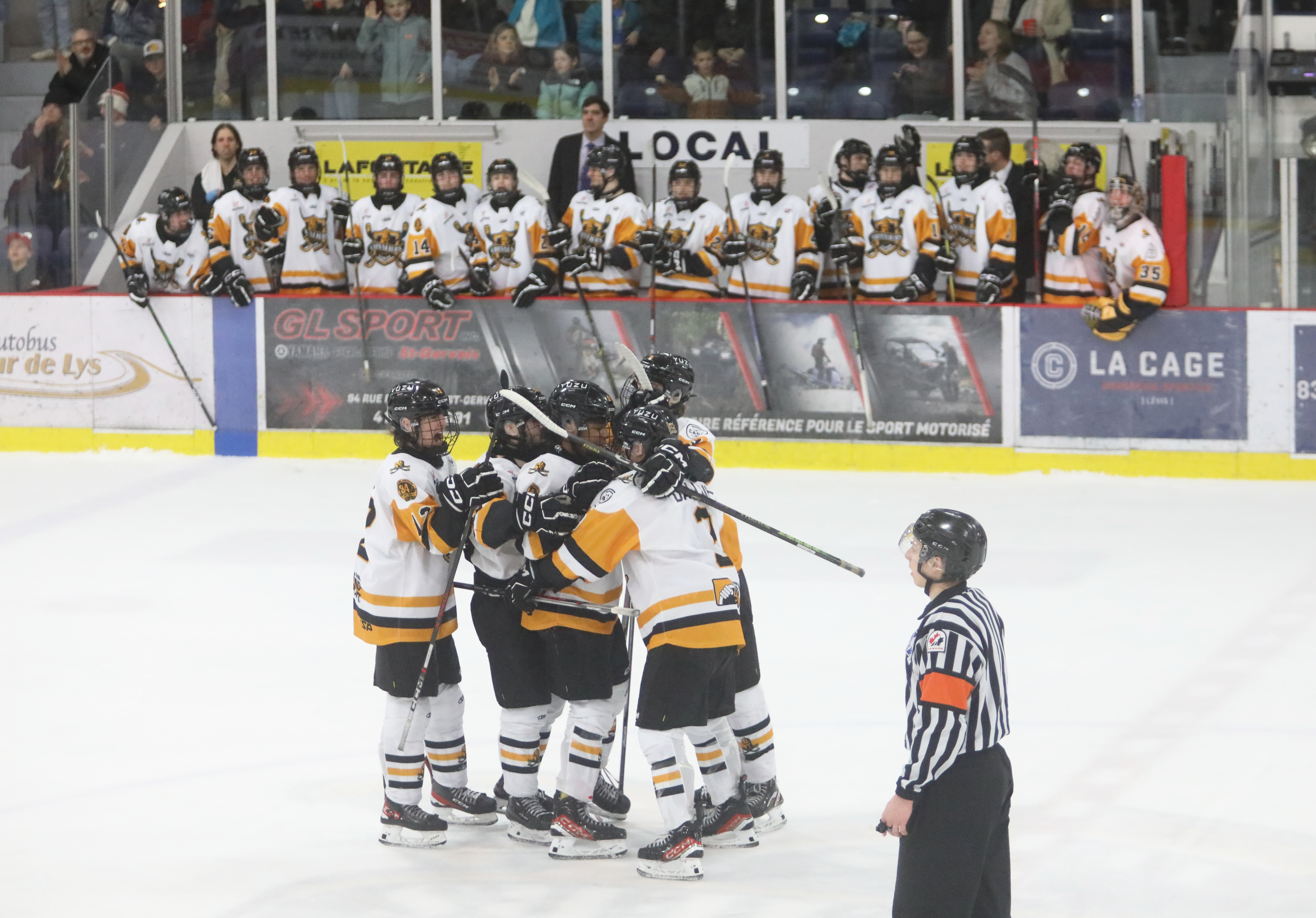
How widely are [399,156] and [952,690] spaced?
11.0 metres

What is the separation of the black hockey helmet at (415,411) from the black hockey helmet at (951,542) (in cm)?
176

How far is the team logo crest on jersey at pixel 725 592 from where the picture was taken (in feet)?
16.1

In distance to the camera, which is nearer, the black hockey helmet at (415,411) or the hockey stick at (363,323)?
the black hockey helmet at (415,411)

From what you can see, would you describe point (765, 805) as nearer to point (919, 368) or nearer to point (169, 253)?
point (919, 368)

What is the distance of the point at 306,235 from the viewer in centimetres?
1227

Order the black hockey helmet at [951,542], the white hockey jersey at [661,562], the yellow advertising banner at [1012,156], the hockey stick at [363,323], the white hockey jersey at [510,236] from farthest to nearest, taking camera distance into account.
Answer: the yellow advertising banner at [1012,156], the white hockey jersey at [510,236], the hockey stick at [363,323], the white hockey jersey at [661,562], the black hockey helmet at [951,542]

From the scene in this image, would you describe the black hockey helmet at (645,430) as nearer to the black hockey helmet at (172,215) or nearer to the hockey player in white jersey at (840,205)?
Result: the hockey player in white jersey at (840,205)

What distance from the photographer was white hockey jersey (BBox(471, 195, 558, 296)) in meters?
11.8

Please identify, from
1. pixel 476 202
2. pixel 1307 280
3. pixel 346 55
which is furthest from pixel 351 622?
pixel 346 55

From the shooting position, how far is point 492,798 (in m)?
5.38

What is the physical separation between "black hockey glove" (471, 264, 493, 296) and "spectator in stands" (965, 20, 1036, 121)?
398 centimetres

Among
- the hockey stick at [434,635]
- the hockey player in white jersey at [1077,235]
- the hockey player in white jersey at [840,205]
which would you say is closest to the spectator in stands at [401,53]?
the hockey player in white jersey at [840,205]

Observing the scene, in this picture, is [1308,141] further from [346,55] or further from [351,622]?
[346,55]

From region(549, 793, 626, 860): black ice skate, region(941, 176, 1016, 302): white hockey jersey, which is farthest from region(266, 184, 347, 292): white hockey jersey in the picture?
region(549, 793, 626, 860): black ice skate
